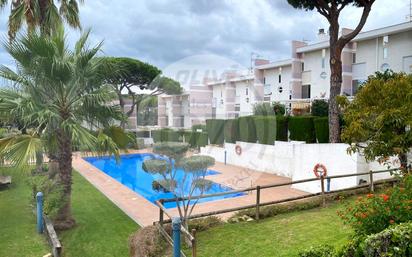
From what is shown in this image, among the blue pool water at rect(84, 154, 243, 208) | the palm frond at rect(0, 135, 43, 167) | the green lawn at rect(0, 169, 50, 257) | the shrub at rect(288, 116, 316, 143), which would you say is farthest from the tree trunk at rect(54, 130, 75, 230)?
the shrub at rect(288, 116, 316, 143)

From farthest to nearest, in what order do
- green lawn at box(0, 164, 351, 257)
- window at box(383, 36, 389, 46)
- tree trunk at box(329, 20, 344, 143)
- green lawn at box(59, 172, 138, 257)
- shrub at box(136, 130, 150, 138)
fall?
1. shrub at box(136, 130, 150, 138)
2. window at box(383, 36, 389, 46)
3. tree trunk at box(329, 20, 344, 143)
4. green lawn at box(59, 172, 138, 257)
5. green lawn at box(0, 164, 351, 257)

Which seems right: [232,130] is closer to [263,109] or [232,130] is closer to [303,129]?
[263,109]

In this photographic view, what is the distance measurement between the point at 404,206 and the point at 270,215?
4.66m

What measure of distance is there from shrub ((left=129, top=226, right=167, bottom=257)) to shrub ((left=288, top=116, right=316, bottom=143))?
1062 cm

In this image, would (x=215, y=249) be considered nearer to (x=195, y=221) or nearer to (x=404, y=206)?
(x=195, y=221)

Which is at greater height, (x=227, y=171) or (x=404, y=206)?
(x=404, y=206)

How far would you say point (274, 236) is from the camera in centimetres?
704

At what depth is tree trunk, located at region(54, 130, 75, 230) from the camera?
8344 millimetres

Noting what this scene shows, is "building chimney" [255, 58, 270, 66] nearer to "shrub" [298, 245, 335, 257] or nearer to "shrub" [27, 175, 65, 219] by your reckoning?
"shrub" [27, 175, 65, 219]

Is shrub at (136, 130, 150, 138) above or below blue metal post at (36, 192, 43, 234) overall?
above

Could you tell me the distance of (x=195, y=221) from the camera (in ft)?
26.3

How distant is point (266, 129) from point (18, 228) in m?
13.4

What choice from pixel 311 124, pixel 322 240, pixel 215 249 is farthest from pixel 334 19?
pixel 215 249

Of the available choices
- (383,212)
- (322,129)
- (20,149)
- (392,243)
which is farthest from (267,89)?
(392,243)
